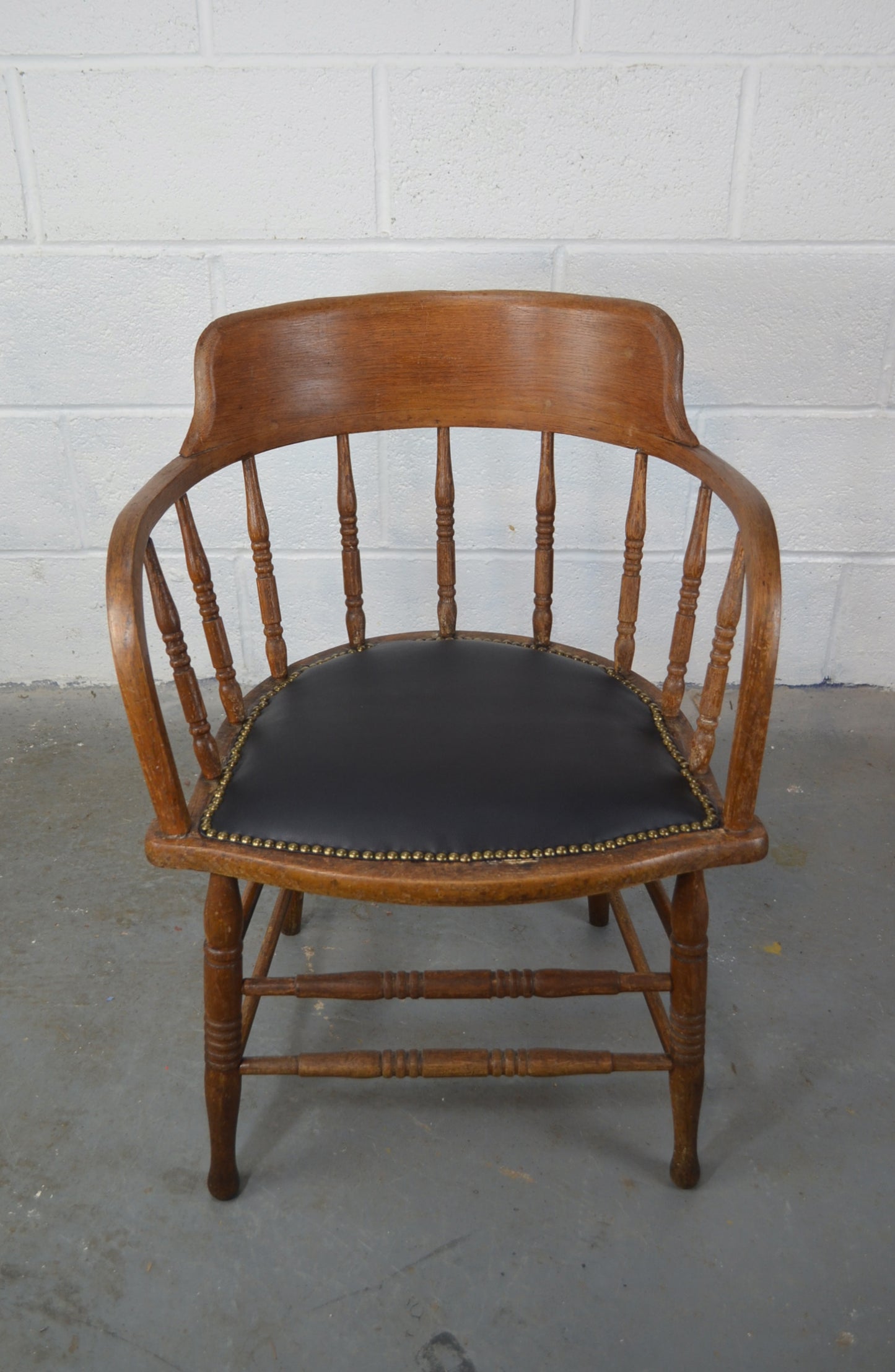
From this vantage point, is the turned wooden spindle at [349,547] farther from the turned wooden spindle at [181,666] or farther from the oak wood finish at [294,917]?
the oak wood finish at [294,917]

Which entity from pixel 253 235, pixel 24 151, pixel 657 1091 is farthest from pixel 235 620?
pixel 657 1091

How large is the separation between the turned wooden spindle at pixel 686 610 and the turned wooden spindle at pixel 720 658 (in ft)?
0.34

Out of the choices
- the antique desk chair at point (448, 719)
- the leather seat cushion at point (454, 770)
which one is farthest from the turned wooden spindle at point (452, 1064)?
the leather seat cushion at point (454, 770)

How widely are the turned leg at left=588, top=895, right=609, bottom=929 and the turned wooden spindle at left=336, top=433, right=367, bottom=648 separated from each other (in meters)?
0.53

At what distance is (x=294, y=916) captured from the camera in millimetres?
1541

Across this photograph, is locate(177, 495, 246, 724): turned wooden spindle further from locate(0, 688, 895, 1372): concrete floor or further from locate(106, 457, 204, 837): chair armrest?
locate(0, 688, 895, 1372): concrete floor

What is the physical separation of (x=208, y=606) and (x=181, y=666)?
0.13 metres

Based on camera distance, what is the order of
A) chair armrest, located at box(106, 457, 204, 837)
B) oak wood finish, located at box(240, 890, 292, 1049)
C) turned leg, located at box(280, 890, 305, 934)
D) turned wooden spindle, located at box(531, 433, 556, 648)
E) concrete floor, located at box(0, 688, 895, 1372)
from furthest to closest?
turned leg, located at box(280, 890, 305, 934) → turned wooden spindle, located at box(531, 433, 556, 648) → oak wood finish, located at box(240, 890, 292, 1049) → concrete floor, located at box(0, 688, 895, 1372) → chair armrest, located at box(106, 457, 204, 837)

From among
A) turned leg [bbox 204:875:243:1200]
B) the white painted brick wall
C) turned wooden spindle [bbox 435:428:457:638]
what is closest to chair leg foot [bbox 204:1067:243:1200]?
turned leg [bbox 204:875:243:1200]

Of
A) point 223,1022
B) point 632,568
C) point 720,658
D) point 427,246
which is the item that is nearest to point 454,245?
point 427,246

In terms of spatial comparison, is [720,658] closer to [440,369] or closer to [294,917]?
[440,369]

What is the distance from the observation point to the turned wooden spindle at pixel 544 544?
129 cm

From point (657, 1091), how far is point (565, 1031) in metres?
0.14

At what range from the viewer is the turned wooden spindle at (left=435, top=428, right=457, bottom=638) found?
1313 millimetres
